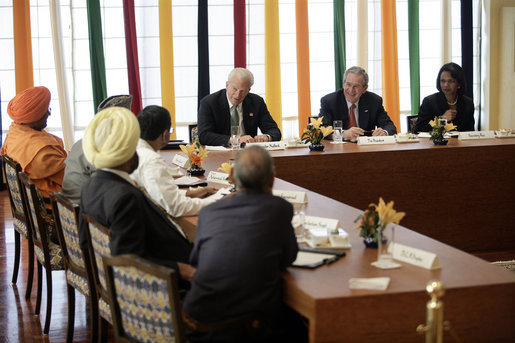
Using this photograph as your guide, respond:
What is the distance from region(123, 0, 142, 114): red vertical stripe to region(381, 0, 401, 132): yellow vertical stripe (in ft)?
9.66

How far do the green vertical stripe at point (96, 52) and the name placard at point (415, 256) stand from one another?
601cm

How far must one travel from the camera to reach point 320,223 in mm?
2883

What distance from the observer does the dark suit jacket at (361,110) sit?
243 inches

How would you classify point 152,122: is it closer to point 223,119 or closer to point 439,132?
point 223,119

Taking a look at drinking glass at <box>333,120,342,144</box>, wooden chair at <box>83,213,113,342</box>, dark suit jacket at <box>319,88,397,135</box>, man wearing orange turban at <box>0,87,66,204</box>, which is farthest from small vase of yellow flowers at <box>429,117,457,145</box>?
wooden chair at <box>83,213,113,342</box>

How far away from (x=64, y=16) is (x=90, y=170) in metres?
4.46

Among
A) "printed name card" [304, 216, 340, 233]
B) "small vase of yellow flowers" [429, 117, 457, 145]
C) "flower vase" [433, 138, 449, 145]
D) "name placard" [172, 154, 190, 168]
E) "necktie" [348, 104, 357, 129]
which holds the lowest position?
"printed name card" [304, 216, 340, 233]

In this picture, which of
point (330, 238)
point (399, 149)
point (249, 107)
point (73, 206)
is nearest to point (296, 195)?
point (330, 238)

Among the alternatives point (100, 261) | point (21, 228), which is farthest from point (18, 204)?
point (100, 261)

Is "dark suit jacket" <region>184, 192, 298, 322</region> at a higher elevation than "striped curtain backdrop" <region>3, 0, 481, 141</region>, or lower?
lower

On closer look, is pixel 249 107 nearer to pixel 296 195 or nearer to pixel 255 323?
pixel 296 195

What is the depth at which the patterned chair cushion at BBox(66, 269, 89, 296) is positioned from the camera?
3.33 metres

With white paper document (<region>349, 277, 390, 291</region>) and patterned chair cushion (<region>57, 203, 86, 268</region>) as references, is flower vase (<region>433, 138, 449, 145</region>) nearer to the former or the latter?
patterned chair cushion (<region>57, 203, 86, 268</region>)

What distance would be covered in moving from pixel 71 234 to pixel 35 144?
1.47 m
